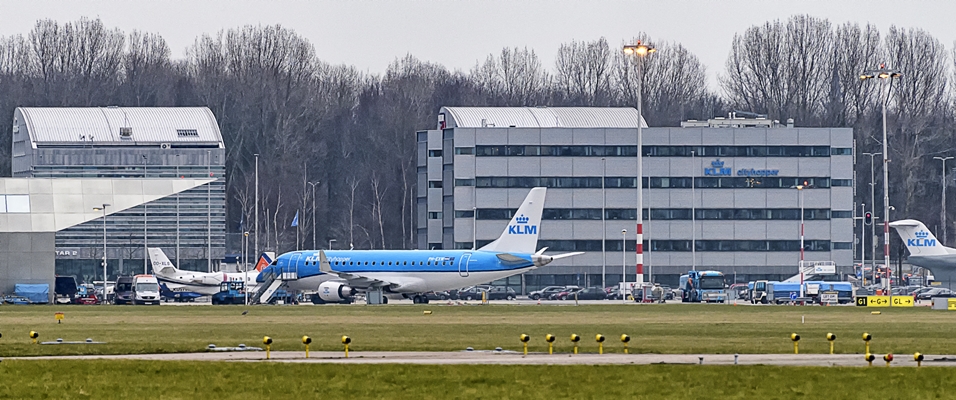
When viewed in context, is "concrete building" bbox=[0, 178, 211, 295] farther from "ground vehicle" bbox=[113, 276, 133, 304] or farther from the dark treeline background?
the dark treeline background

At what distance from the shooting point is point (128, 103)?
195 m

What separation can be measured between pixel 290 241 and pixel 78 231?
25.1 meters

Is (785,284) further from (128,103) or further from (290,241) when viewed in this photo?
(128,103)

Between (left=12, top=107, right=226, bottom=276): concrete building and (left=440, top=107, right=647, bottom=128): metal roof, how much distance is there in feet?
79.5

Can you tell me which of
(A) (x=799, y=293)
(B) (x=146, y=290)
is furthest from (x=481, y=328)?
(A) (x=799, y=293)

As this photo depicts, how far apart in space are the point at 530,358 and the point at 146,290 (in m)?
81.3

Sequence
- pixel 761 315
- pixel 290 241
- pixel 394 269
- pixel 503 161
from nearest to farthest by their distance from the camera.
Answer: pixel 761 315, pixel 394 269, pixel 503 161, pixel 290 241

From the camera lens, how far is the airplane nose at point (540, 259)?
100m

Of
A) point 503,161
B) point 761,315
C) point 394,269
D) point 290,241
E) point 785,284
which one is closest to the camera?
point 761,315

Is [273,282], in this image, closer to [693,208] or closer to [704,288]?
[704,288]

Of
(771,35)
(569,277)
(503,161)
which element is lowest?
(569,277)

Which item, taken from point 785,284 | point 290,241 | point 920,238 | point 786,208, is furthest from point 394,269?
point 290,241

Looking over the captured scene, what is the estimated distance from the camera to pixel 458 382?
3244 cm

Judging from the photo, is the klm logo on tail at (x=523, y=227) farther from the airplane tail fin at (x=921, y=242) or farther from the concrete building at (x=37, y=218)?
the airplane tail fin at (x=921, y=242)
